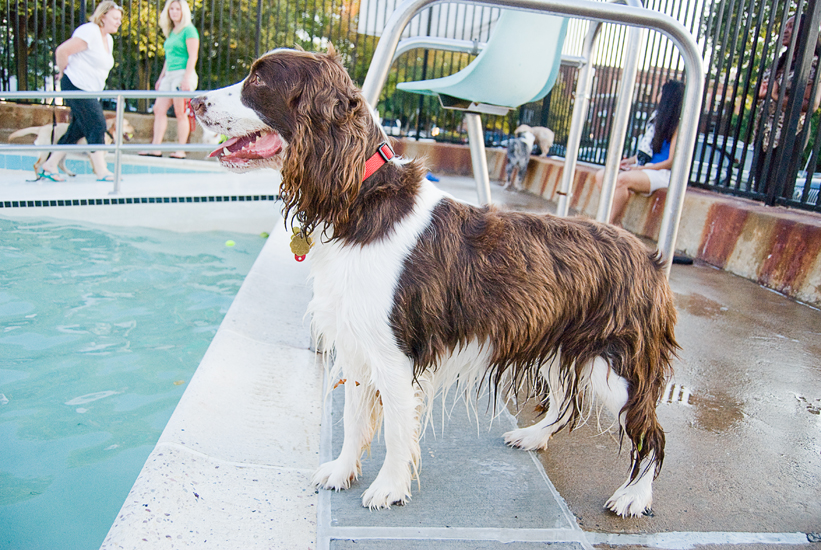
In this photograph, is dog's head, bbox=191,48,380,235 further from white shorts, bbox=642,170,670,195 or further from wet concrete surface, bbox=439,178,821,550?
white shorts, bbox=642,170,670,195


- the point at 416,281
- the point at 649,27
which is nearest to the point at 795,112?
the point at 649,27

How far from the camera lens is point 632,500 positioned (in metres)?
2.02

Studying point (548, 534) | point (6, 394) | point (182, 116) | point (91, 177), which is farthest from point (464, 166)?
point (548, 534)

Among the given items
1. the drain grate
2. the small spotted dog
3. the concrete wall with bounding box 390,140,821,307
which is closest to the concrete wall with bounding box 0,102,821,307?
the concrete wall with bounding box 390,140,821,307

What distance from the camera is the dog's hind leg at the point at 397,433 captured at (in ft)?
6.40

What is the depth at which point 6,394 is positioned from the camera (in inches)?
125

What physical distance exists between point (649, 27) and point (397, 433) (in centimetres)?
196

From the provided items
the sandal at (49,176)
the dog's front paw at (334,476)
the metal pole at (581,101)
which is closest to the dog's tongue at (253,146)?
the dog's front paw at (334,476)

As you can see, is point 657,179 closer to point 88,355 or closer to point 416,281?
point 416,281

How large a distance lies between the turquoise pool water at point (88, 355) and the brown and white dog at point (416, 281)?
1123mm

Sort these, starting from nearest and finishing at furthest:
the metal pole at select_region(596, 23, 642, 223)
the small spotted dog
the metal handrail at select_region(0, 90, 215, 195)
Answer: the metal pole at select_region(596, 23, 642, 223) → the metal handrail at select_region(0, 90, 215, 195) → the small spotted dog

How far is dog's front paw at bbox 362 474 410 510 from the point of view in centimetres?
200

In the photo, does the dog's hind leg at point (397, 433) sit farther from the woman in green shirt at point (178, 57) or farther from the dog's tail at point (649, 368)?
the woman in green shirt at point (178, 57)

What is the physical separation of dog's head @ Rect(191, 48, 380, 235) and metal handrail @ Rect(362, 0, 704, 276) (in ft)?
2.40
